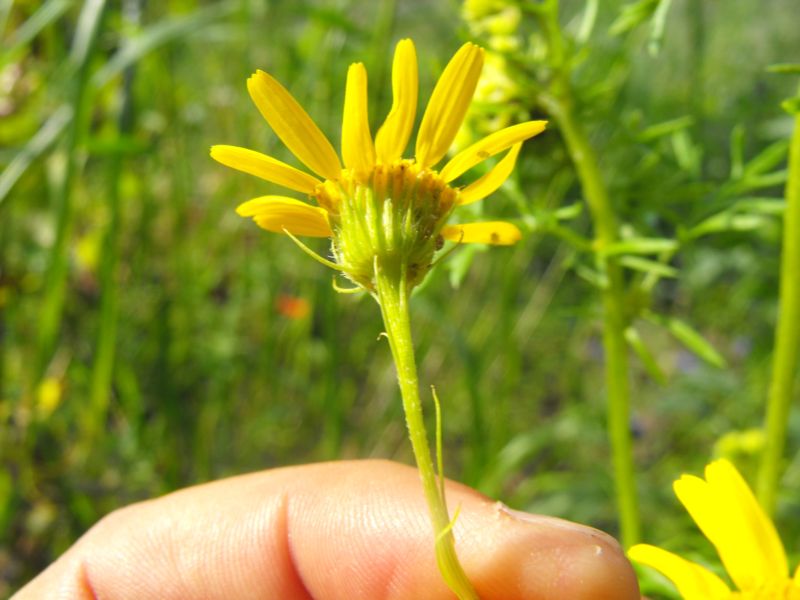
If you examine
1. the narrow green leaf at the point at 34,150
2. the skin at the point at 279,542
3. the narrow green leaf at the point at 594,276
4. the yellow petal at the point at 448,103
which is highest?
the narrow green leaf at the point at 34,150

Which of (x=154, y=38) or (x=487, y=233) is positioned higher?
(x=154, y=38)

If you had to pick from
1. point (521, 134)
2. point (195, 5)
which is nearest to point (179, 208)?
point (195, 5)

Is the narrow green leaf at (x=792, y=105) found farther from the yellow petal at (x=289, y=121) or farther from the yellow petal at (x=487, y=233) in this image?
the yellow petal at (x=289, y=121)

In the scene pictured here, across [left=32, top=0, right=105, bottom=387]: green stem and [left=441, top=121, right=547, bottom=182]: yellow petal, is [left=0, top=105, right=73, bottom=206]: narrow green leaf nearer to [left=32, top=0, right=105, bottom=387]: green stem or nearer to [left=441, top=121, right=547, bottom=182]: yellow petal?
[left=32, top=0, right=105, bottom=387]: green stem

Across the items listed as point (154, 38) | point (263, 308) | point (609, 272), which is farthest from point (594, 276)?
point (263, 308)

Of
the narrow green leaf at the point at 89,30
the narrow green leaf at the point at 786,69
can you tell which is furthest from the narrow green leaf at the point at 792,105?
the narrow green leaf at the point at 89,30

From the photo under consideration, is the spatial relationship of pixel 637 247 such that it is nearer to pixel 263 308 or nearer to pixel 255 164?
pixel 255 164
